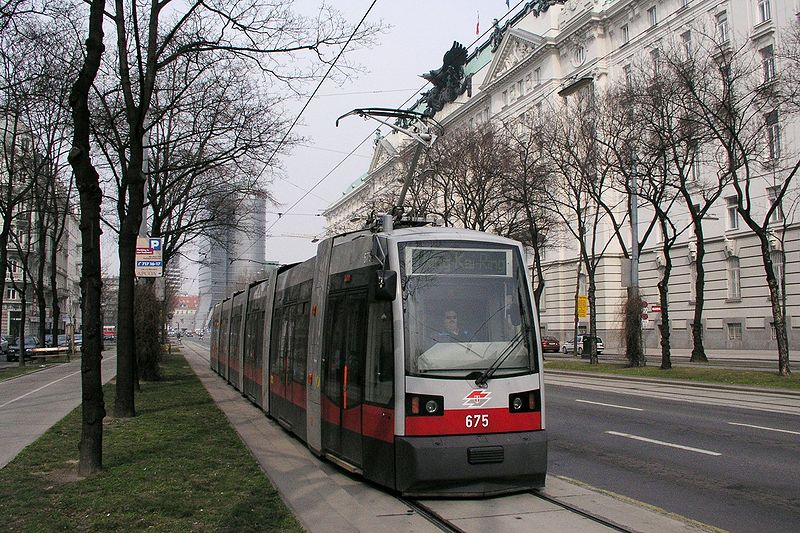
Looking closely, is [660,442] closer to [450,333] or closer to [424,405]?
[450,333]

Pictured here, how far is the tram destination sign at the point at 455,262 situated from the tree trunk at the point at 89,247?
4.15 metres

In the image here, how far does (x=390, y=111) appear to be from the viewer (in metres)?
19.5

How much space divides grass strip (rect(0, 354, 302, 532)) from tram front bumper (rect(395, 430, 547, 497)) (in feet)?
4.29

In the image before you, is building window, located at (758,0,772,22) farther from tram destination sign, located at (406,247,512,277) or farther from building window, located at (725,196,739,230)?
tram destination sign, located at (406,247,512,277)

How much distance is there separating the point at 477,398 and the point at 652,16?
4518cm

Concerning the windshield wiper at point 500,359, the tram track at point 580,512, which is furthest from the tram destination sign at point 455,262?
the tram track at point 580,512

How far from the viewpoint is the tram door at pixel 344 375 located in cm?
895

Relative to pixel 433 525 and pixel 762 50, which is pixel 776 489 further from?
pixel 762 50

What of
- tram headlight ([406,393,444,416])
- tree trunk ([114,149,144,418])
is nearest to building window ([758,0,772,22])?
tree trunk ([114,149,144,418])

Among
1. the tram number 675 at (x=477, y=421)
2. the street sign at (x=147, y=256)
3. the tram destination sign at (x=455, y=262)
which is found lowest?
the tram number 675 at (x=477, y=421)

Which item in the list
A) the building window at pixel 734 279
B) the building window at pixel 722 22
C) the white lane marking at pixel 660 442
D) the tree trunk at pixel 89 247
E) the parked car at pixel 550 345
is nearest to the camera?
the tree trunk at pixel 89 247

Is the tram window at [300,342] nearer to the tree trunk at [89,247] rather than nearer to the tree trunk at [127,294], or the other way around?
the tree trunk at [89,247]

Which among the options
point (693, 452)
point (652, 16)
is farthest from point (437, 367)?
point (652, 16)

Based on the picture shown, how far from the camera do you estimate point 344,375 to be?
941 centimetres
